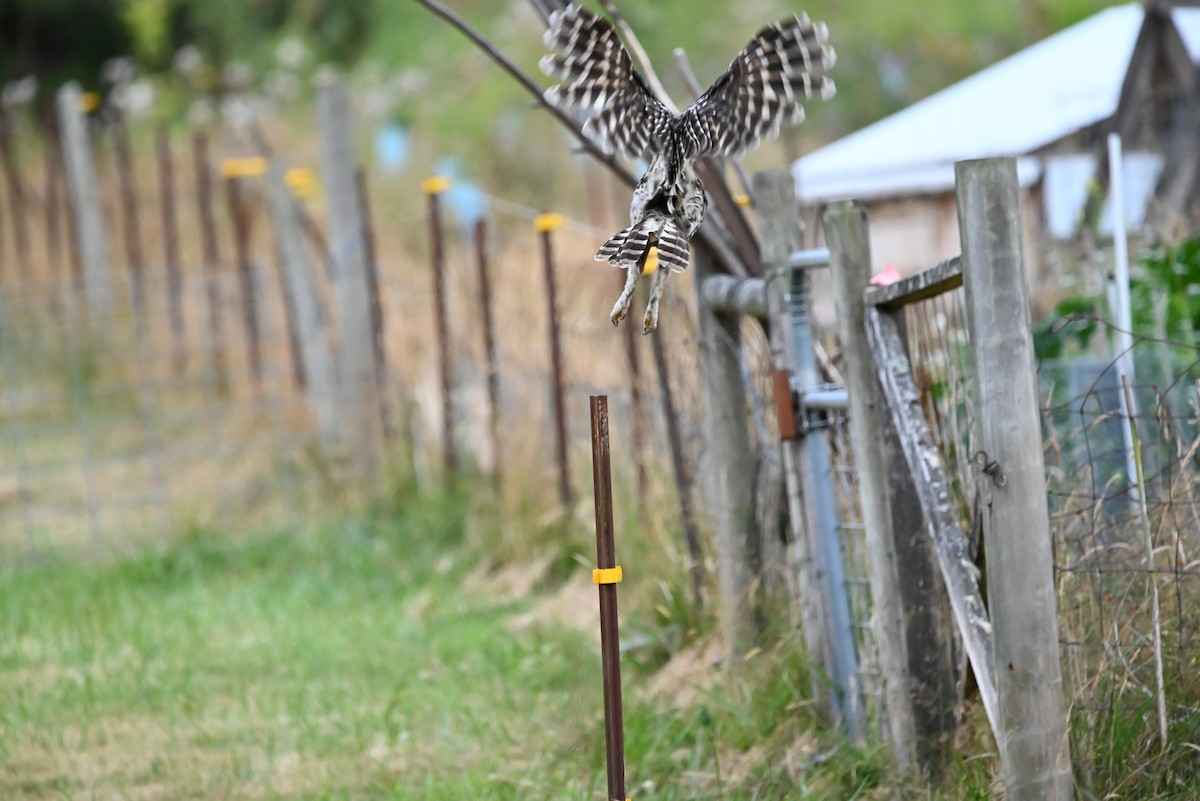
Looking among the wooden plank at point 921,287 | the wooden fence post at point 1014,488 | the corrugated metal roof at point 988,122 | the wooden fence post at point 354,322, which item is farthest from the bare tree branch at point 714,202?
the corrugated metal roof at point 988,122

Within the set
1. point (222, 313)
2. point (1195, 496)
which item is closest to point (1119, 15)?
point (222, 313)

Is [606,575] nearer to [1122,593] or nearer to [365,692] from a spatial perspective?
[1122,593]

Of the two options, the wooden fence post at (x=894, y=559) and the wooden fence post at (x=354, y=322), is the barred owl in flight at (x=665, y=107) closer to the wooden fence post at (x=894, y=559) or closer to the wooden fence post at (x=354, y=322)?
the wooden fence post at (x=894, y=559)

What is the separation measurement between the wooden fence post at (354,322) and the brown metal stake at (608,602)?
511 centimetres

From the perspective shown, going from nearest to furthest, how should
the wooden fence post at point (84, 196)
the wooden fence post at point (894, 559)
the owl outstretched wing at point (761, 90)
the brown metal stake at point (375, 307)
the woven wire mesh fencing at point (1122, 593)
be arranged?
the owl outstretched wing at point (761, 90), the woven wire mesh fencing at point (1122, 593), the wooden fence post at point (894, 559), the brown metal stake at point (375, 307), the wooden fence post at point (84, 196)

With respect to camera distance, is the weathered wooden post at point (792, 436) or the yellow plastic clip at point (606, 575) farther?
the weathered wooden post at point (792, 436)

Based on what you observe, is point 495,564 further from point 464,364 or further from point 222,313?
point 222,313

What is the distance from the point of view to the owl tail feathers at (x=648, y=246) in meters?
2.40

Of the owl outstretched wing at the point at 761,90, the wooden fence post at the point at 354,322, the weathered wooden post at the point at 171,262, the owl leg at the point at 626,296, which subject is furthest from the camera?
the weathered wooden post at the point at 171,262

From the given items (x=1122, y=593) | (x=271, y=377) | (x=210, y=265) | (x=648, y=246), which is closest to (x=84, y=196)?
(x=210, y=265)

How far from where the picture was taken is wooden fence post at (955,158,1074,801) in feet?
8.96

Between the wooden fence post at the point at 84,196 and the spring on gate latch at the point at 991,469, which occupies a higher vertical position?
the wooden fence post at the point at 84,196

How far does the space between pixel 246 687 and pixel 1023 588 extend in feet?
9.91

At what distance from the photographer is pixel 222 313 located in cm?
1023
